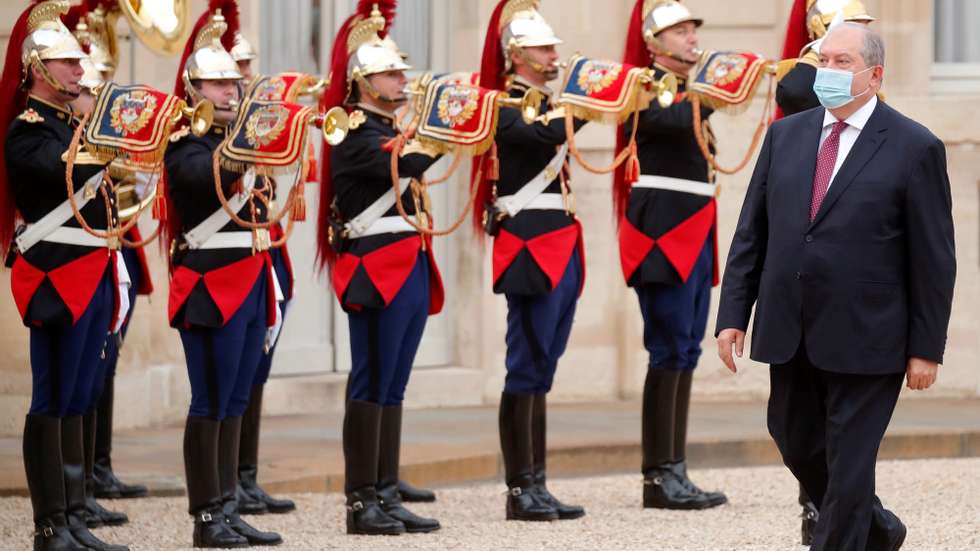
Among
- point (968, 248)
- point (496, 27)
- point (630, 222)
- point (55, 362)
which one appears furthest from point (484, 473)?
point (968, 248)

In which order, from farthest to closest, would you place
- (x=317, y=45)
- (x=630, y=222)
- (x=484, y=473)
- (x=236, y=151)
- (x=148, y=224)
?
(x=317, y=45) → (x=148, y=224) → (x=484, y=473) → (x=630, y=222) → (x=236, y=151)

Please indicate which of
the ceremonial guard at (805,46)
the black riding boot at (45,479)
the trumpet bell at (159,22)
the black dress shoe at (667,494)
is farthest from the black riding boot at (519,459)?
the trumpet bell at (159,22)

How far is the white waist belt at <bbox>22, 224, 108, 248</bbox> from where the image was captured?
623 cm

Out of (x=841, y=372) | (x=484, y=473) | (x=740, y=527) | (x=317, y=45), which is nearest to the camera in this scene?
(x=841, y=372)

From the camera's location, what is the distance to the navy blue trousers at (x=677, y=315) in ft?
24.7

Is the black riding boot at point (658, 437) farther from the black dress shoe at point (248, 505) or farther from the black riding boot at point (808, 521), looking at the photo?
the black dress shoe at point (248, 505)

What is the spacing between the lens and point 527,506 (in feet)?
23.6

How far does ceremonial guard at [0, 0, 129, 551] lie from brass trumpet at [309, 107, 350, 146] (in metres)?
0.70

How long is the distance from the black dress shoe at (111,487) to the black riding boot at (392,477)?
44.7 inches

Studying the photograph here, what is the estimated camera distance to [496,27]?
735 cm

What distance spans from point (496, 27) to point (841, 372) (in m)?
2.71

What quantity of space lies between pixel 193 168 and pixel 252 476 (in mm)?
1611

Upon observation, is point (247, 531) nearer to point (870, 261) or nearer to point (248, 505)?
point (248, 505)

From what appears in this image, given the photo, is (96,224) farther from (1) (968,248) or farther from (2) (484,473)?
(1) (968,248)
